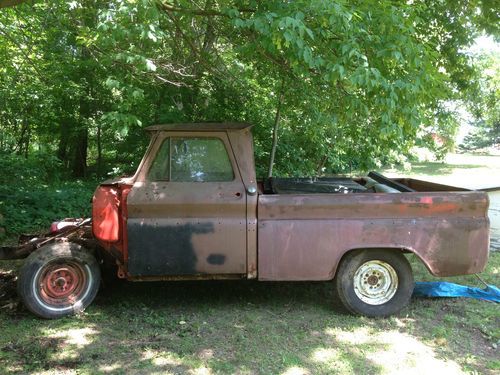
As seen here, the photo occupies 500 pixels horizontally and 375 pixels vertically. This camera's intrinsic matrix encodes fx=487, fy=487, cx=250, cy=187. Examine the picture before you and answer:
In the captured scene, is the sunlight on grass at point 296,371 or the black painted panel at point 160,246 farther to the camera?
the black painted panel at point 160,246

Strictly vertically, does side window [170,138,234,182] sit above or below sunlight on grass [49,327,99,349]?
above

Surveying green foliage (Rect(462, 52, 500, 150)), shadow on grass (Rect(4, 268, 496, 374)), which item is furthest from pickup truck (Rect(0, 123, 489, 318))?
green foliage (Rect(462, 52, 500, 150))

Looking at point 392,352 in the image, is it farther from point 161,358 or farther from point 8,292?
point 8,292

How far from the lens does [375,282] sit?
477 centimetres

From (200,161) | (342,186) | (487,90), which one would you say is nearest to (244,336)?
(200,161)

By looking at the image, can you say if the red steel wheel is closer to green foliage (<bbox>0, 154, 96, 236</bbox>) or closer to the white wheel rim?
the white wheel rim

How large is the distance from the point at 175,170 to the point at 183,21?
301cm

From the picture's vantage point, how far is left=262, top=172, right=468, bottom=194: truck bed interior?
5.25 metres

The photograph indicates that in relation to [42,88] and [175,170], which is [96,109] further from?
[175,170]

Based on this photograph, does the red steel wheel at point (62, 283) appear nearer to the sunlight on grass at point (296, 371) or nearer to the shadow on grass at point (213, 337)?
the shadow on grass at point (213, 337)

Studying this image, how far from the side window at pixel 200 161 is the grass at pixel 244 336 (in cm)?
135

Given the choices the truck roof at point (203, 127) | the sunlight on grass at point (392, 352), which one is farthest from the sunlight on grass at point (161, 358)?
the truck roof at point (203, 127)

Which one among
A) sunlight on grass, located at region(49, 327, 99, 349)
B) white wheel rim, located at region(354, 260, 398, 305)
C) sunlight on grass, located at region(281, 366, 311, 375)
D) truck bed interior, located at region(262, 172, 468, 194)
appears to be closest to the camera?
sunlight on grass, located at region(281, 366, 311, 375)

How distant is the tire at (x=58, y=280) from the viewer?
4547mm
